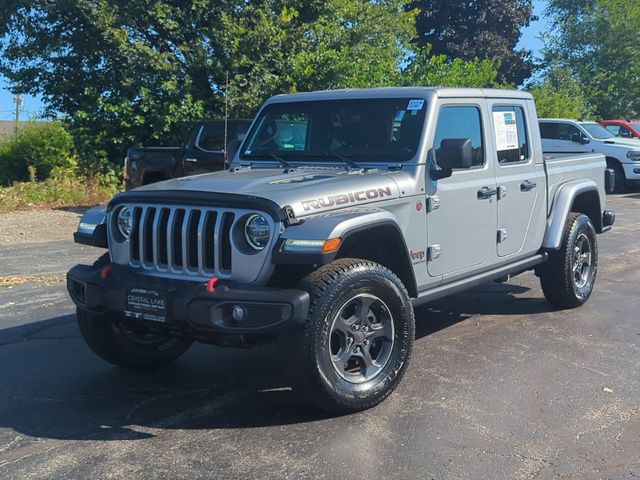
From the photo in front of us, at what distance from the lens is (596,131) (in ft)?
64.0

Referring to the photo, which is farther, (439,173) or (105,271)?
(439,173)

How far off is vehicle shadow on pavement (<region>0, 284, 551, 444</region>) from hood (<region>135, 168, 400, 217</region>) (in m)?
0.89

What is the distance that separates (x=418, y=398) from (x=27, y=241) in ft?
28.7

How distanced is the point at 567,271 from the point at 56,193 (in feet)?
40.8

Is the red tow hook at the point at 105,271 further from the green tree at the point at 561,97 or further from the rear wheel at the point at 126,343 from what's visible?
the green tree at the point at 561,97


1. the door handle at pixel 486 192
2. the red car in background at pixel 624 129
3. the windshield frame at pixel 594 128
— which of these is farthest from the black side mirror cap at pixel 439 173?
the red car in background at pixel 624 129

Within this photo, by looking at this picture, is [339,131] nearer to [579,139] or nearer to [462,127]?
[462,127]

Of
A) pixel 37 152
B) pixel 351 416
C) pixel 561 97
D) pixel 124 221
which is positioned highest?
pixel 561 97

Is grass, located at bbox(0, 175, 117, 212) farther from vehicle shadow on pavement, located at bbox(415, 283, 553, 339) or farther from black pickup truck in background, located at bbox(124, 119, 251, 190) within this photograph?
vehicle shadow on pavement, located at bbox(415, 283, 553, 339)

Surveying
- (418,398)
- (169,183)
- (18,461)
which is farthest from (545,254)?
(18,461)

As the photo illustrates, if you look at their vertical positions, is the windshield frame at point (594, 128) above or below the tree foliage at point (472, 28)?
below

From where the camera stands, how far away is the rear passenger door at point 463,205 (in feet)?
17.4

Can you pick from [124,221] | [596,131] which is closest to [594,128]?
[596,131]

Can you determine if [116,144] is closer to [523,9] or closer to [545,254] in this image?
[545,254]
